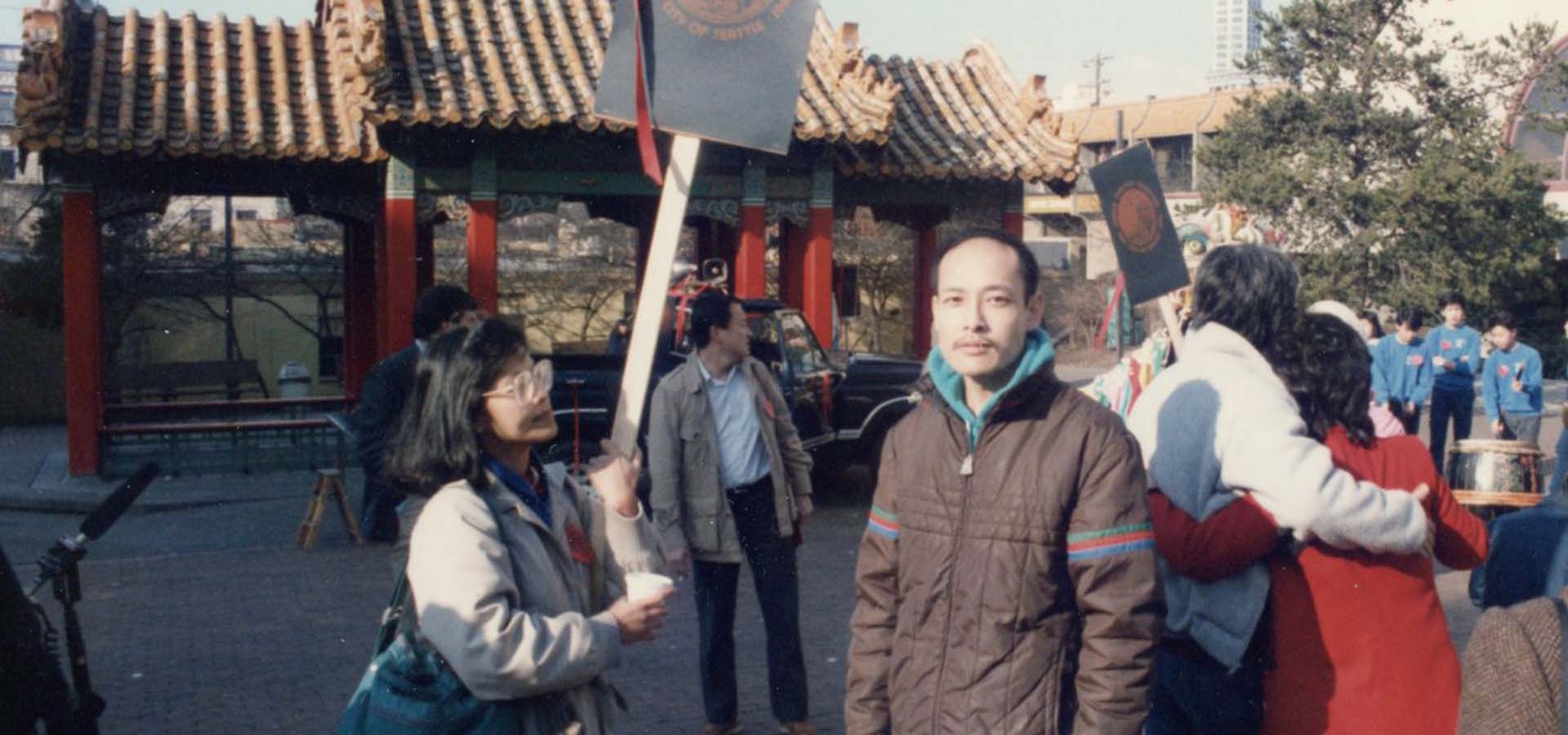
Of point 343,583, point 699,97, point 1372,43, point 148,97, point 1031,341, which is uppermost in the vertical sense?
point 1372,43

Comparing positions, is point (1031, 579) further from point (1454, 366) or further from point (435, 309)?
point (1454, 366)

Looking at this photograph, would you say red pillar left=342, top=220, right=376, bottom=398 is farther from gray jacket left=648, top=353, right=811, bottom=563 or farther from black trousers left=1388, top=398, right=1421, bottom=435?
gray jacket left=648, top=353, right=811, bottom=563

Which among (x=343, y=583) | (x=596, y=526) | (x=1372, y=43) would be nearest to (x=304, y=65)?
(x=343, y=583)

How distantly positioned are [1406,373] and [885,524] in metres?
13.5

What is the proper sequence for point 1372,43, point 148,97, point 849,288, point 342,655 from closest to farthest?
point 342,655, point 148,97, point 849,288, point 1372,43

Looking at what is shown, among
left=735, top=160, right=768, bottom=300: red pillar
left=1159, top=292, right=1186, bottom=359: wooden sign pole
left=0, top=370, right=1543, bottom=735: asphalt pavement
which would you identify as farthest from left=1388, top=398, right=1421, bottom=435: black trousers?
left=1159, top=292, right=1186, bottom=359: wooden sign pole

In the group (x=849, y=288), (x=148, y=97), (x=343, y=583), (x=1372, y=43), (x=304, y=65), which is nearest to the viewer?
(x=343, y=583)

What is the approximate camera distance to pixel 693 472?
6031 mm

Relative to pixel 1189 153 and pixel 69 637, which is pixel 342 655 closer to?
pixel 69 637

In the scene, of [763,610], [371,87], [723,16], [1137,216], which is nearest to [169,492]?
[371,87]

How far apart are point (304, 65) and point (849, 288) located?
8.70 m

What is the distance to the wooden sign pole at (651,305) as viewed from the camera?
3188 millimetres

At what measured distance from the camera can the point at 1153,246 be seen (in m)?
5.19

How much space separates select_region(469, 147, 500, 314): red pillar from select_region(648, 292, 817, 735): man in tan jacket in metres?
8.70
